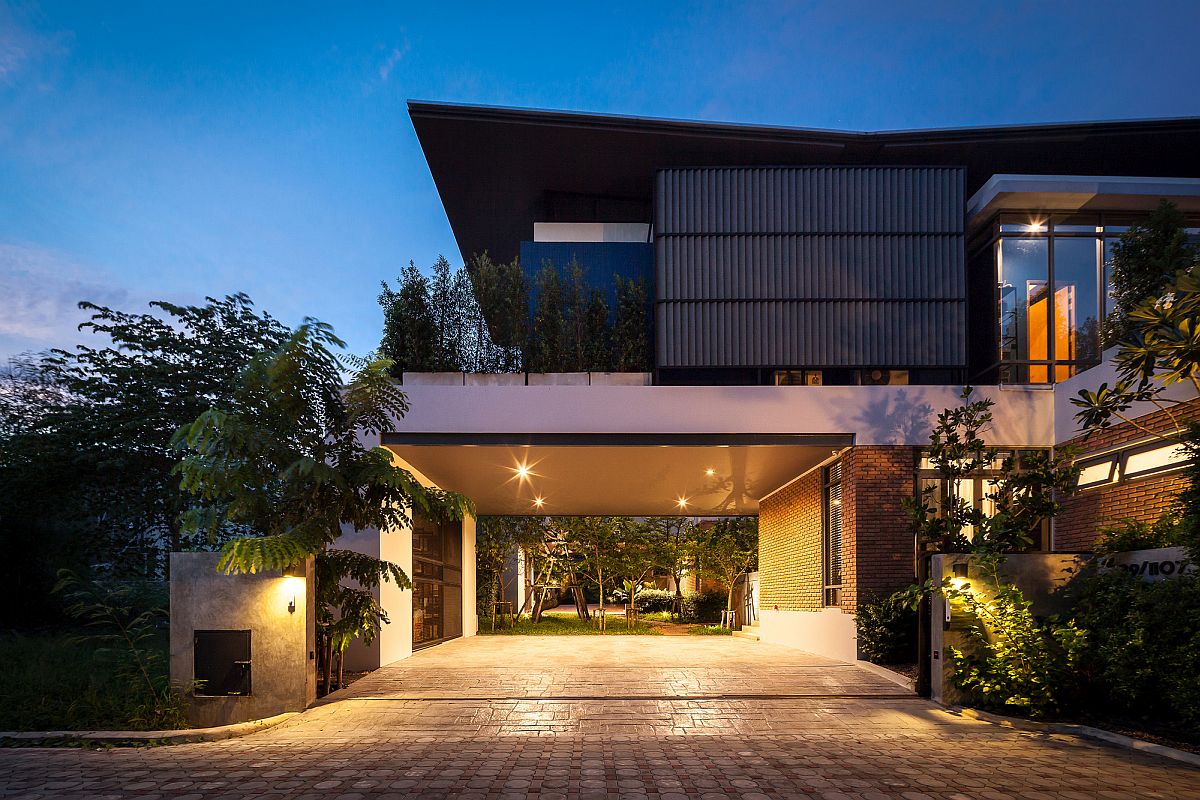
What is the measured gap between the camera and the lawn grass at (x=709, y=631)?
78.2 ft

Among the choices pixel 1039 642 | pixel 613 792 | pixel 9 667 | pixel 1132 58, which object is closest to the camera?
pixel 613 792

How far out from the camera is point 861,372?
1389 cm

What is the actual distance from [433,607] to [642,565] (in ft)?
36.3

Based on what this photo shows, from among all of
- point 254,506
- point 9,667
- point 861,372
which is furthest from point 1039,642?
point 9,667

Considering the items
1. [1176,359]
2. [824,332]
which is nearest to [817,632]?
[824,332]

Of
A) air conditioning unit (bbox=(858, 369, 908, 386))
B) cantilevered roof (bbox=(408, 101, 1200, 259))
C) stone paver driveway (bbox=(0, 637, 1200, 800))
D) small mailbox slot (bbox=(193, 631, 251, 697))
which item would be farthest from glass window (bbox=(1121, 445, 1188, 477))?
small mailbox slot (bbox=(193, 631, 251, 697))

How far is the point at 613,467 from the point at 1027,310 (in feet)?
23.9

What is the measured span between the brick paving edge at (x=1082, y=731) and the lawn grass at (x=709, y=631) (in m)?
14.9

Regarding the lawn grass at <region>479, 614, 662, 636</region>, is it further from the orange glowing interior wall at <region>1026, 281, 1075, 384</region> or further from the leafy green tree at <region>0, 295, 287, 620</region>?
the orange glowing interior wall at <region>1026, 281, 1075, 384</region>

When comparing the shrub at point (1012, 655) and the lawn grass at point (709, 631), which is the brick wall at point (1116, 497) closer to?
the shrub at point (1012, 655)

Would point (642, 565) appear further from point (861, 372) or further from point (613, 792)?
point (613, 792)

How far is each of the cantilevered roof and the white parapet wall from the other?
786cm

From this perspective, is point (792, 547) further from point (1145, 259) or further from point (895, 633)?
point (1145, 259)

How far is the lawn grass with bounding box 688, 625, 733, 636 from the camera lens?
23.8 meters
